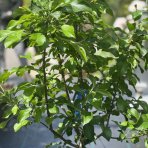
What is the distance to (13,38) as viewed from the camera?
3.73 ft

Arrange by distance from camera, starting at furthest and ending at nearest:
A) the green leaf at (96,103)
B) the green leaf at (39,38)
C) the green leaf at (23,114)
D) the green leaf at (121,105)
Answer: the green leaf at (121,105) < the green leaf at (23,114) < the green leaf at (96,103) < the green leaf at (39,38)

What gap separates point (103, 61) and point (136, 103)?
0.28 metres

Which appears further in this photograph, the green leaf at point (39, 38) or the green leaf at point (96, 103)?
the green leaf at point (96, 103)

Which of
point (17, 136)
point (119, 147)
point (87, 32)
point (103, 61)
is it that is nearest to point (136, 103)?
point (103, 61)

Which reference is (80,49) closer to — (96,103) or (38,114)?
(96,103)

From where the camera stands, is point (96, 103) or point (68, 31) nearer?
point (68, 31)

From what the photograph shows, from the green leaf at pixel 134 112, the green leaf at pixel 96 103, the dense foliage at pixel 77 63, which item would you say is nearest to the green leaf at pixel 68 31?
the dense foliage at pixel 77 63

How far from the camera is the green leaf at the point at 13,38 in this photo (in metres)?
1.13

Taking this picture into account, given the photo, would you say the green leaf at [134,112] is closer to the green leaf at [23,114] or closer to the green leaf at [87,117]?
the green leaf at [87,117]

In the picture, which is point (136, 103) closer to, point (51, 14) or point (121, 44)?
point (121, 44)

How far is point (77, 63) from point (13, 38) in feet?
1.37

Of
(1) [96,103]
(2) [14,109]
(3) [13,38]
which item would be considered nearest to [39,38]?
(3) [13,38]

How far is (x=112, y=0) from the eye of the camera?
20.9ft

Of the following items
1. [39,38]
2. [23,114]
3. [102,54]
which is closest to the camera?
[39,38]
